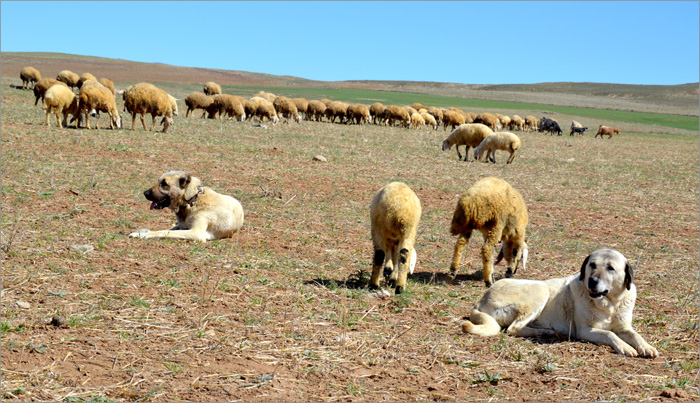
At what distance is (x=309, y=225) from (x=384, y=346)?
5.45 m

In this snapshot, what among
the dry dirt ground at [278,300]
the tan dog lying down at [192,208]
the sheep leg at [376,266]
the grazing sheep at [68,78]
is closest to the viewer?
the dry dirt ground at [278,300]

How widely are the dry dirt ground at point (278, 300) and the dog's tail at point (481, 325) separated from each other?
113 millimetres

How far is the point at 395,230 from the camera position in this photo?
23.4 ft

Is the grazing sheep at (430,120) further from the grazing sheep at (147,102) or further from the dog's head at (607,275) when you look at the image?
the dog's head at (607,275)

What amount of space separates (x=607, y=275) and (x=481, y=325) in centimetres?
135

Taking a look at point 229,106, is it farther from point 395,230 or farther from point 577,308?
point 577,308

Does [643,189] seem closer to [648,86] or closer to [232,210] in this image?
[232,210]

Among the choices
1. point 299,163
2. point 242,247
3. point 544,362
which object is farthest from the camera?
point 299,163

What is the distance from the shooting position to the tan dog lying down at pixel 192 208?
344 inches

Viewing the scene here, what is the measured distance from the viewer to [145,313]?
5684 mm

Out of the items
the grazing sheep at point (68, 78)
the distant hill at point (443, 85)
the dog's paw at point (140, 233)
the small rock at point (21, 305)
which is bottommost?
the small rock at point (21, 305)

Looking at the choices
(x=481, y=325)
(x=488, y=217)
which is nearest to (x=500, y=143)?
(x=488, y=217)

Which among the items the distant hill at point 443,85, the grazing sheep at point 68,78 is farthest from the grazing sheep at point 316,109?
the distant hill at point 443,85

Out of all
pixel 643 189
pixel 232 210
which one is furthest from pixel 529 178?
pixel 232 210
